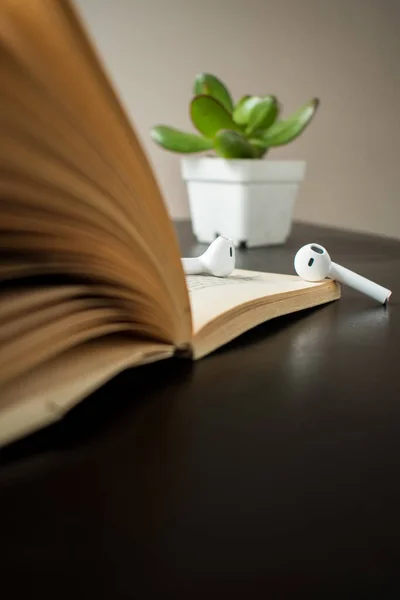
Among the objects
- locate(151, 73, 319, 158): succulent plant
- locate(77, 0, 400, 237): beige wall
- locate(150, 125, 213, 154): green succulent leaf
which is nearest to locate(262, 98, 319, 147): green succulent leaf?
locate(151, 73, 319, 158): succulent plant

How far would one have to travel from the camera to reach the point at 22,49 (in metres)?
0.25

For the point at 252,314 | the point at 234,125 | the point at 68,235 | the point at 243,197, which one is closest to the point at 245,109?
the point at 234,125

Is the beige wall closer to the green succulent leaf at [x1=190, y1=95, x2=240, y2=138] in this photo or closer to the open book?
the green succulent leaf at [x1=190, y1=95, x2=240, y2=138]

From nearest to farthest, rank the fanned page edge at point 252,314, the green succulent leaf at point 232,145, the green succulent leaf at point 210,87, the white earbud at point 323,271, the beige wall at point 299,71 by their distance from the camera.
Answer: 1. the fanned page edge at point 252,314
2. the white earbud at point 323,271
3. the green succulent leaf at point 232,145
4. the green succulent leaf at point 210,87
5. the beige wall at point 299,71

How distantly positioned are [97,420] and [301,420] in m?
0.09

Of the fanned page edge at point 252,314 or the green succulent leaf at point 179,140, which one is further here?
the green succulent leaf at point 179,140

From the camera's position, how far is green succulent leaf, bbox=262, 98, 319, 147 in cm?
96

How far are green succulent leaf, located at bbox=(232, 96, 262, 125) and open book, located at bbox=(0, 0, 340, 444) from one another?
68 cm

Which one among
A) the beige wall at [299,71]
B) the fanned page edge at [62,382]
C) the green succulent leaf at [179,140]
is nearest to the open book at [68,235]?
the fanned page edge at [62,382]

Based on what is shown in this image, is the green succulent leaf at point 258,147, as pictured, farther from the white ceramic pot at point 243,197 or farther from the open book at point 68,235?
the open book at point 68,235

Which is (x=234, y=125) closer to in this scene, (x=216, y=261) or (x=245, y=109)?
(x=245, y=109)

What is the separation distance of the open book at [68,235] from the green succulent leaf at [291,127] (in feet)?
2.27

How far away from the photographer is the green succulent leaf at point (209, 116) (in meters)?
0.90

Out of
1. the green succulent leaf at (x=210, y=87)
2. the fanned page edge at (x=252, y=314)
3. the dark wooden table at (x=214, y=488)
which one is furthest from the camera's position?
the green succulent leaf at (x=210, y=87)
